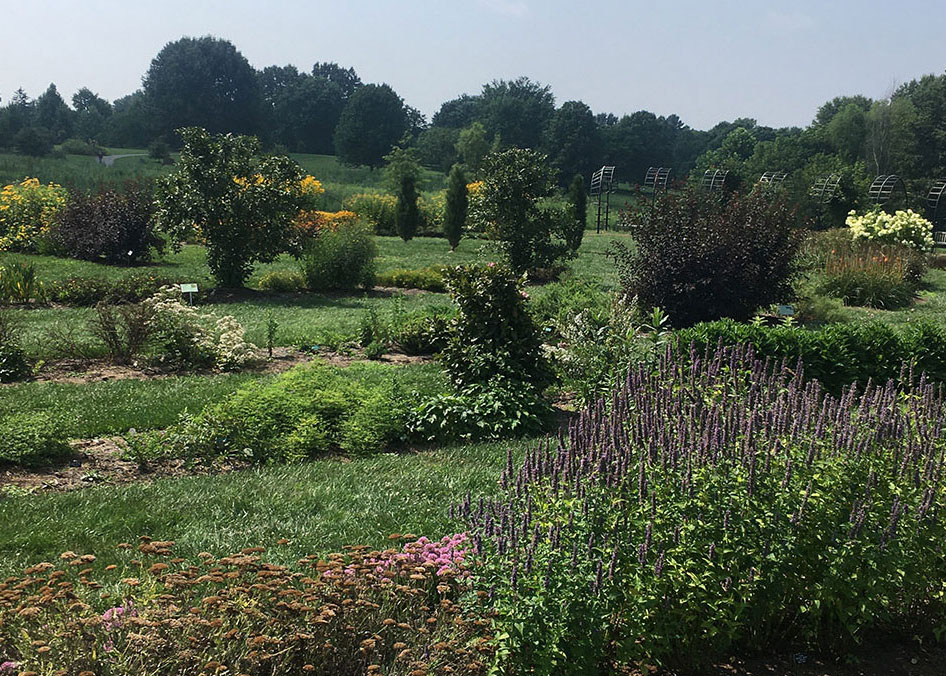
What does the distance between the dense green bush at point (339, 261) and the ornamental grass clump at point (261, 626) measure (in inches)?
529

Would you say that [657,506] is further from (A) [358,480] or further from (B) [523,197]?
(B) [523,197]

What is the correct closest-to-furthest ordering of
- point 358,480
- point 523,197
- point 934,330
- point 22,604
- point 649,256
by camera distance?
point 22,604 → point 358,480 → point 934,330 → point 649,256 → point 523,197

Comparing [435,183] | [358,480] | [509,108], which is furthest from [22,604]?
[509,108]

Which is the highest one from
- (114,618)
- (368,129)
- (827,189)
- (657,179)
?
(368,129)

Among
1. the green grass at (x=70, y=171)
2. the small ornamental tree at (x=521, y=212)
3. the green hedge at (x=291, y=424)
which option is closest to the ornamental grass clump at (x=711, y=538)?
the green hedge at (x=291, y=424)

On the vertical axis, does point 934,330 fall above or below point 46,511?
above

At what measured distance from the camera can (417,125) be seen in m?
85.1

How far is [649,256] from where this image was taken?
12273mm

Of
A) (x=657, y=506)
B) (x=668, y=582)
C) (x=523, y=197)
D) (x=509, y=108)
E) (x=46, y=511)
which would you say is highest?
(x=509, y=108)

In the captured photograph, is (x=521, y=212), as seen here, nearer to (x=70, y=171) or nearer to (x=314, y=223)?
(x=314, y=223)

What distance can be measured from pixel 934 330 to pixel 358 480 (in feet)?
23.2

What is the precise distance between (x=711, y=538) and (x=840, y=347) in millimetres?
6171

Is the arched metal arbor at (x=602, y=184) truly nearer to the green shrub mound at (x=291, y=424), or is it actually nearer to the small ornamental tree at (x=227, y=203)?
the small ornamental tree at (x=227, y=203)

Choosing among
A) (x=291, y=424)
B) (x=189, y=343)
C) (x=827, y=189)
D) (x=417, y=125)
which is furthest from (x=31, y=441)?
(x=417, y=125)
